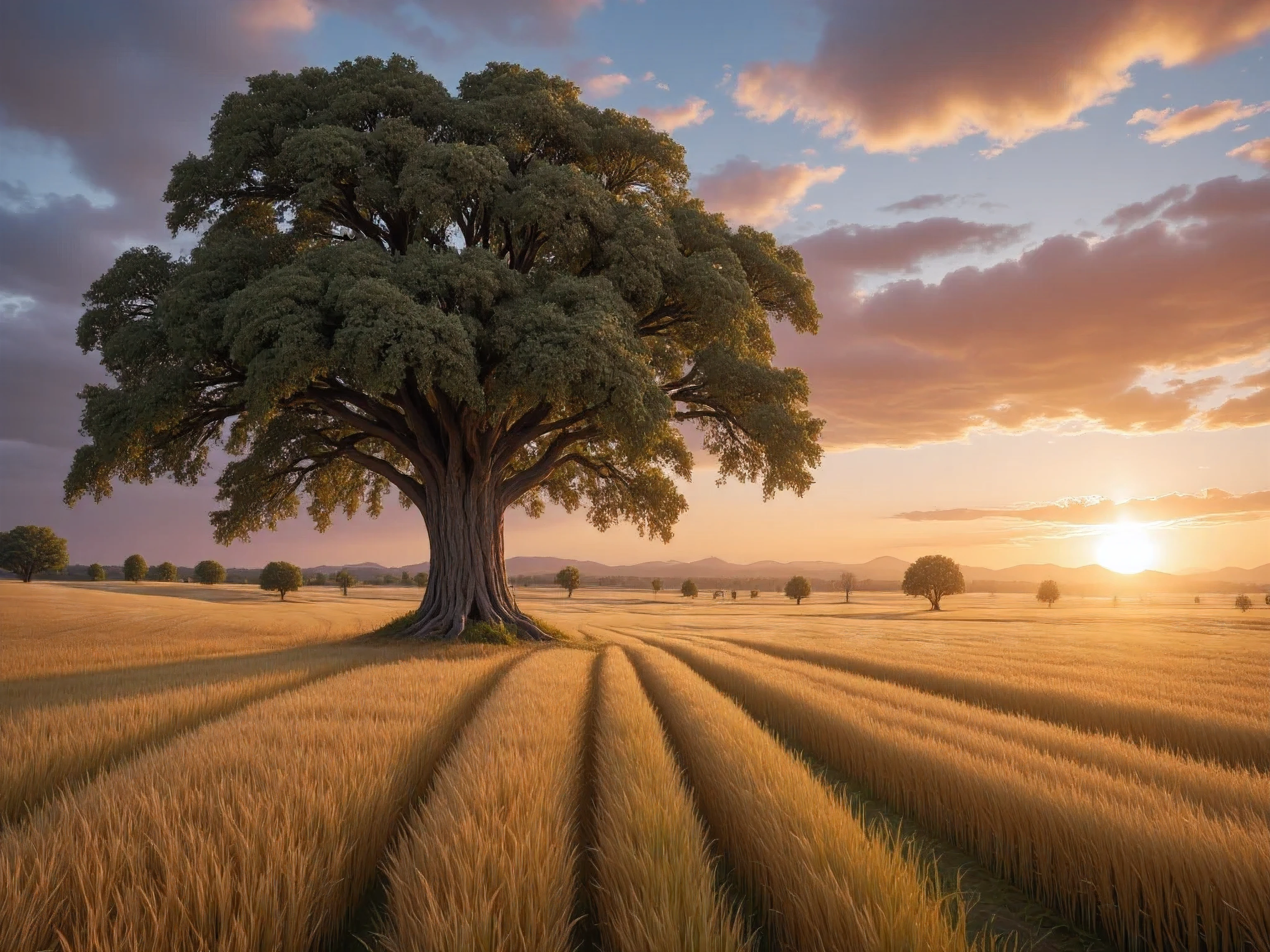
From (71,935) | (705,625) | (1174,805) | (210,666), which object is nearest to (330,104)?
(210,666)

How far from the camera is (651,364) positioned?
2212 centimetres

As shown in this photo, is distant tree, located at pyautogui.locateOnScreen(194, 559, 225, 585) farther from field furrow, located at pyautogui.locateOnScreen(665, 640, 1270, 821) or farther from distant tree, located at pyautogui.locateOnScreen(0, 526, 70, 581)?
field furrow, located at pyautogui.locateOnScreen(665, 640, 1270, 821)

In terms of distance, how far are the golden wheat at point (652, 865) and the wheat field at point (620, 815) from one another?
23mm

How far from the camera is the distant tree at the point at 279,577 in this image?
220 feet

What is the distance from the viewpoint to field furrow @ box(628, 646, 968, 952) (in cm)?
235

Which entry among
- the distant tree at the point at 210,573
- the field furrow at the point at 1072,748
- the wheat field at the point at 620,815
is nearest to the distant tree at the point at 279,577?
the distant tree at the point at 210,573

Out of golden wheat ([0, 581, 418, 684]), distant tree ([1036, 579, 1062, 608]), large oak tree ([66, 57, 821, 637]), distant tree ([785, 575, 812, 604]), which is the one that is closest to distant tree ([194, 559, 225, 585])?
golden wheat ([0, 581, 418, 684])

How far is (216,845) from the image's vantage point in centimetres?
311

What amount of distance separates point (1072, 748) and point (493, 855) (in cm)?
637

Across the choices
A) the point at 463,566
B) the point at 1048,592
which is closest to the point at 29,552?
the point at 463,566

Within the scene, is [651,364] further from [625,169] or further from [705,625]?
[705,625]

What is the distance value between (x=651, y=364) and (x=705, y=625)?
2292 cm

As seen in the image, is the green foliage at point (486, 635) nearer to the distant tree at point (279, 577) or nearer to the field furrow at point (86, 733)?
the field furrow at point (86, 733)

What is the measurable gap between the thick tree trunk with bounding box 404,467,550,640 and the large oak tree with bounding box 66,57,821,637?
0.10 m
